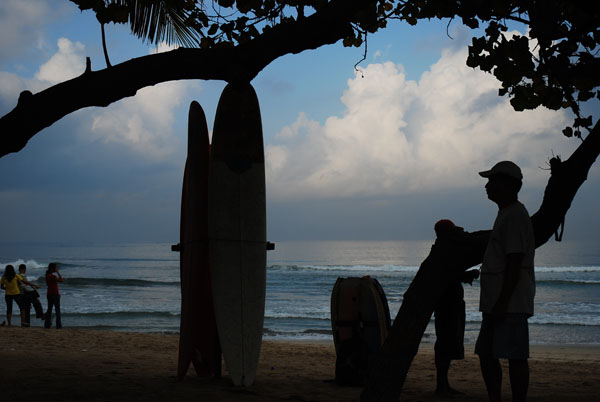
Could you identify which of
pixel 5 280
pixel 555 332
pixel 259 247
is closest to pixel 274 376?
pixel 259 247

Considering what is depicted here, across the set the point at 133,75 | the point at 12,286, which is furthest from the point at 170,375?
the point at 12,286

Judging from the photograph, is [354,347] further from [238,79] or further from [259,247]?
[238,79]

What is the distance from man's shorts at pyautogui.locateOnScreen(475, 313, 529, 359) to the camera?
3.55 metres

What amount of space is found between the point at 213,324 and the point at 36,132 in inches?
100

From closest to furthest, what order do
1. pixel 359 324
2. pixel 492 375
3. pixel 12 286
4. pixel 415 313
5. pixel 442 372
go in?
pixel 492 375 → pixel 415 313 → pixel 442 372 → pixel 359 324 → pixel 12 286

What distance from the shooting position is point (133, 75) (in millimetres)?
4402

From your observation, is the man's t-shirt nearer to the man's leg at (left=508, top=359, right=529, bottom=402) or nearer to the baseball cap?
the baseball cap

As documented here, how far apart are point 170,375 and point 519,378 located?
153 inches

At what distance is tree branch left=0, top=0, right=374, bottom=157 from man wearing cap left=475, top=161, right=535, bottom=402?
162 cm

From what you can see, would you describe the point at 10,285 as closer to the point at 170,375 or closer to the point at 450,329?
the point at 170,375

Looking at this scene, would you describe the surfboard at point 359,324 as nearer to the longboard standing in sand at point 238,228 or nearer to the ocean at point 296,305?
the longboard standing in sand at point 238,228

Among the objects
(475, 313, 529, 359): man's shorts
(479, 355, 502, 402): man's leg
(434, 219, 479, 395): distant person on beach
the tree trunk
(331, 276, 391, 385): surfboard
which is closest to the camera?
(475, 313, 529, 359): man's shorts

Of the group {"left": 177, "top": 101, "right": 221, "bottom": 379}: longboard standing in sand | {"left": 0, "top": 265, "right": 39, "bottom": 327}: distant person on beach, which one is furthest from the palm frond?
{"left": 0, "top": 265, "right": 39, "bottom": 327}: distant person on beach

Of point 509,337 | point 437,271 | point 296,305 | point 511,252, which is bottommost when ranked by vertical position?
point 296,305
